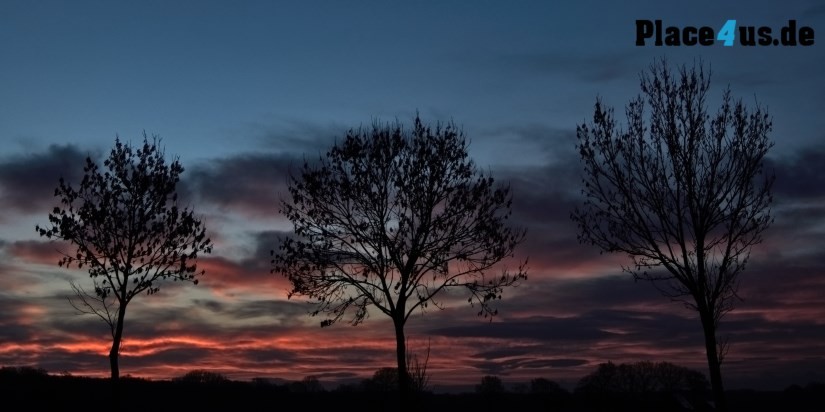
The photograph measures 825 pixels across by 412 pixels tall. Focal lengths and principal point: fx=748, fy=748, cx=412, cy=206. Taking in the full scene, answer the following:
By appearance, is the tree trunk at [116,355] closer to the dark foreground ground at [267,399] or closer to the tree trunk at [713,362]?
the dark foreground ground at [267,399]

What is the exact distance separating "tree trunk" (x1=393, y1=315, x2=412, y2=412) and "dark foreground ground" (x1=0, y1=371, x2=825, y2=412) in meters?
6.71

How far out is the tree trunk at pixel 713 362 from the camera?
2548 centimetres

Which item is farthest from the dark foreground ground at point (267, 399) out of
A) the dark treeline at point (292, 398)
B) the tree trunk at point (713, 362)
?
the tree trunk at point (713, 362)

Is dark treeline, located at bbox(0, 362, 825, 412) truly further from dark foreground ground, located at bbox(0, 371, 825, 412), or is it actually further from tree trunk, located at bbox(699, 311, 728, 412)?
tree trunk, located at bbox(699, 311, 728, 412)

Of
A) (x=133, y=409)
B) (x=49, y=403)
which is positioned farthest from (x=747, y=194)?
(x=49, y=403)

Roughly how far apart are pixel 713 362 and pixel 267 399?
25.3 meters

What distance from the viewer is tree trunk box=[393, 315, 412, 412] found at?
1133 inches

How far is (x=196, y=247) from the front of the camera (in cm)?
3203

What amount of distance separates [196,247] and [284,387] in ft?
58.3

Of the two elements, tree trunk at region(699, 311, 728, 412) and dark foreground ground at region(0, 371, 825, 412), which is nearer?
tree trunk at region(699, 311, 728, 412)

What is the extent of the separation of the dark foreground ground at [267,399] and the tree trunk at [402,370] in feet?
22.0

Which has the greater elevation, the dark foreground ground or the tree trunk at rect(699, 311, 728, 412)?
the tree trunk at rect(699, 311, 728, 412)

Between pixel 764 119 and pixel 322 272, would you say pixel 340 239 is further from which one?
pixel 764 119

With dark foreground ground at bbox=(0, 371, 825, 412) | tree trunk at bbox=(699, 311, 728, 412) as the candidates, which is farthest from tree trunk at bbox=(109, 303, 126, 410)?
tree trunk at bbox=(699, 311, 728, 412)
